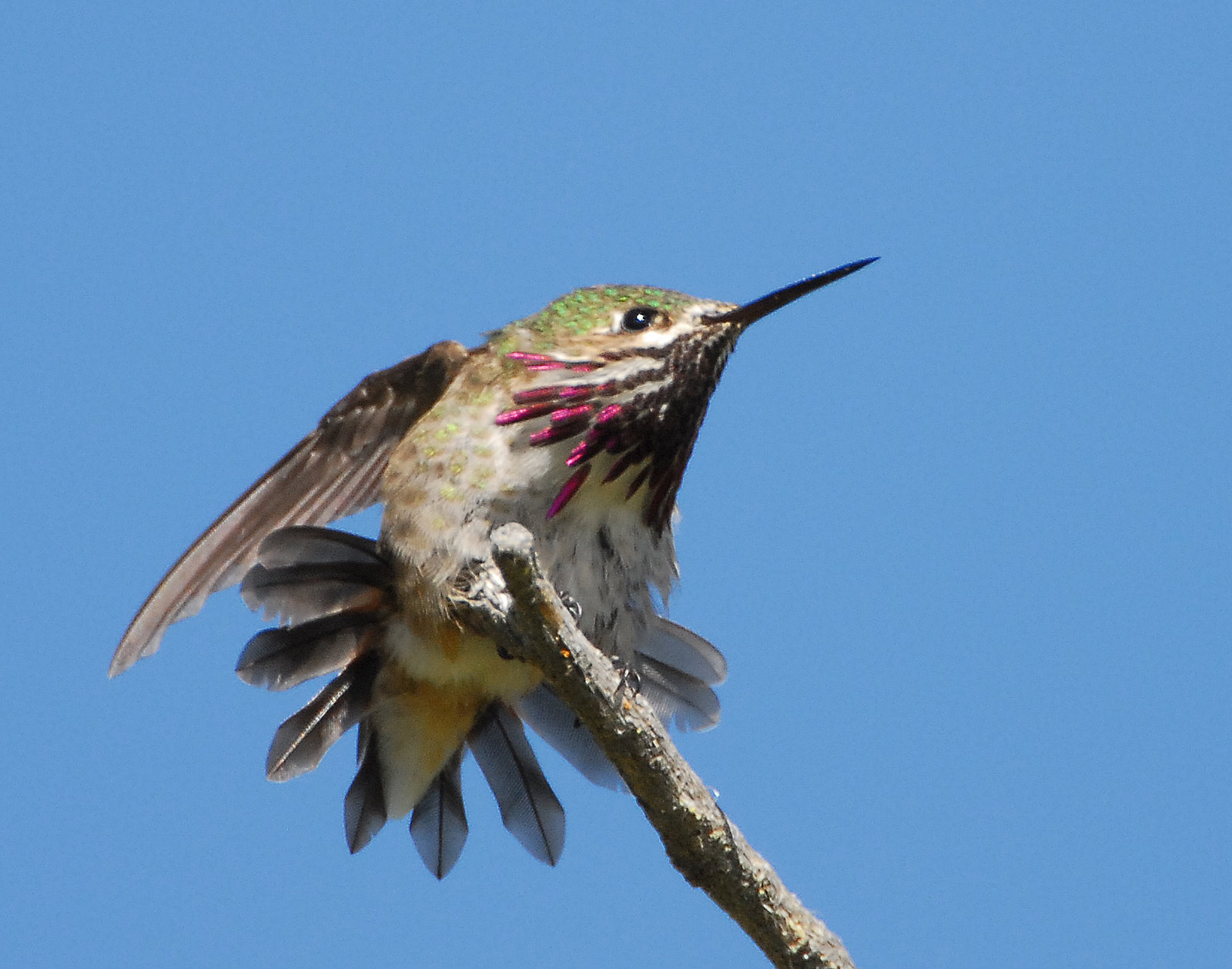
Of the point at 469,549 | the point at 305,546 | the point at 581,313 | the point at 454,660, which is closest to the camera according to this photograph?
the point at 469,549

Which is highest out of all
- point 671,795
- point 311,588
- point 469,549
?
point 469,549

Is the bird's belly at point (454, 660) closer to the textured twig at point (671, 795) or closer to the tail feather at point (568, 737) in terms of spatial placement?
the tail feather at point (568, 737)

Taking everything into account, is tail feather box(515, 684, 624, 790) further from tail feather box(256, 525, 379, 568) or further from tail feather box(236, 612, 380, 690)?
tail feather box(256, 525, 379, 568)

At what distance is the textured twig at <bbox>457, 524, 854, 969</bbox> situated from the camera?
360cm

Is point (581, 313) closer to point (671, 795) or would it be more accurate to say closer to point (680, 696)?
point (680, 696)

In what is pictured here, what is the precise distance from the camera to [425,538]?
4539 millimetres

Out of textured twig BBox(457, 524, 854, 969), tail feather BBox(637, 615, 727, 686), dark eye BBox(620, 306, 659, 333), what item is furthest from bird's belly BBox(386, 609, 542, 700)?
dark eye BBox(620, 306, 659, 333)

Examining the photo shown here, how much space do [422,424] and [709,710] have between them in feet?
5.45

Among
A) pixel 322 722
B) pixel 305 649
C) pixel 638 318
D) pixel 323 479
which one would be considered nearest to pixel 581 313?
pixel 638 318

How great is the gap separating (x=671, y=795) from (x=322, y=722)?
176 cm

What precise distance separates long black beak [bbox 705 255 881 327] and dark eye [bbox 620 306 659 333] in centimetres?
19

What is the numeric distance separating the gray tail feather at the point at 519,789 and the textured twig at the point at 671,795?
1.65 metres

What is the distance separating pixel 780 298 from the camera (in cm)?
495

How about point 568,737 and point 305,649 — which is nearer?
point 305,649
